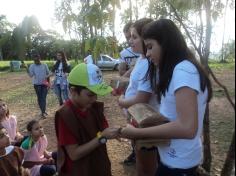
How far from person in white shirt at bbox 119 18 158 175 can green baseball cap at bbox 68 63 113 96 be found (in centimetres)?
26

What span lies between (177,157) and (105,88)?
2.18 ft

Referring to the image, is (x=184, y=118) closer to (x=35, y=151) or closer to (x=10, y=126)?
(x=35, y=151)

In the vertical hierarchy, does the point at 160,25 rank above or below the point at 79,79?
above

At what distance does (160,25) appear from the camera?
6.07ft

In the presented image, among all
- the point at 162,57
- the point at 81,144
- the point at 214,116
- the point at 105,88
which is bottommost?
the point at 214,116

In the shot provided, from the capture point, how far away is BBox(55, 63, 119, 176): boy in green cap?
2186 millimetres

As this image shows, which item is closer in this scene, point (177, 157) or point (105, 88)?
point (177, 157)

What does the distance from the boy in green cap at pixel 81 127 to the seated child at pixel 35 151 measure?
198cm

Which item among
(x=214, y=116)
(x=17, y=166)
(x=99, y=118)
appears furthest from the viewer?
(x=214, y=116)

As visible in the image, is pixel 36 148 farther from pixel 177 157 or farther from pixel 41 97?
pixel 41 97

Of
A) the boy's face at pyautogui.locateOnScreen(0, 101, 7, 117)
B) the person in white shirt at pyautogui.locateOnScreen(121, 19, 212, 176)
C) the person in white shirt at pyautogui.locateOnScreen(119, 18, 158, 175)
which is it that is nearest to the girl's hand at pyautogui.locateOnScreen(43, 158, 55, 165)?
the boy's face at pyautogui.locateOnScreen(0, 101, 7, 117)

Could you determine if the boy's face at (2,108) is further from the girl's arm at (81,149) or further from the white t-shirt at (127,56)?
the girl's arm at (81,149)

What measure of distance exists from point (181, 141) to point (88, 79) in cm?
67

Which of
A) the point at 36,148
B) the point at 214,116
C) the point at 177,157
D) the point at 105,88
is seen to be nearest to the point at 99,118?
the point at 105,88
